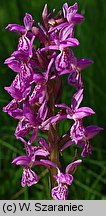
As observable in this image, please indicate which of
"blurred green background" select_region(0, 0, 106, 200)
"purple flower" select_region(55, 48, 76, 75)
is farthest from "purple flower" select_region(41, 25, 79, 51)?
"blurred green background" select_region(0, 0, 106, 200)

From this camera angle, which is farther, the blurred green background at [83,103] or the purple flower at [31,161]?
the blurred green background at [83,103]

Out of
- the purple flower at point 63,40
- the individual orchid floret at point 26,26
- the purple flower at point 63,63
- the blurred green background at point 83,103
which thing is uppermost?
the individual orchid floret at point 26,26

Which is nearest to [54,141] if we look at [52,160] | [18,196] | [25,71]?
[52,160]

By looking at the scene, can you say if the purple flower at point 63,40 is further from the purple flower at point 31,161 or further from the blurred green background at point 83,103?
the blurred green background at point 83,103

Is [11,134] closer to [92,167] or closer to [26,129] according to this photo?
[92,167]

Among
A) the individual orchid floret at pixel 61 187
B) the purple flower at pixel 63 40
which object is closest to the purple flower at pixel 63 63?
the purple flower at pixel 63 40

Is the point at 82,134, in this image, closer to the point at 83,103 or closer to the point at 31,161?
the point at 31,161

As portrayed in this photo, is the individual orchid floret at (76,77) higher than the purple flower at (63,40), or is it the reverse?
the purple flower at (63,40)

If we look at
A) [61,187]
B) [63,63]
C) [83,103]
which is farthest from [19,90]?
[83,103]

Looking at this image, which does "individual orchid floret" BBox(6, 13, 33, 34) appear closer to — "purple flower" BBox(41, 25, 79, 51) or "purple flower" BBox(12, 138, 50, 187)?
"purple flower" BBox(41, 25, 79, 51)
